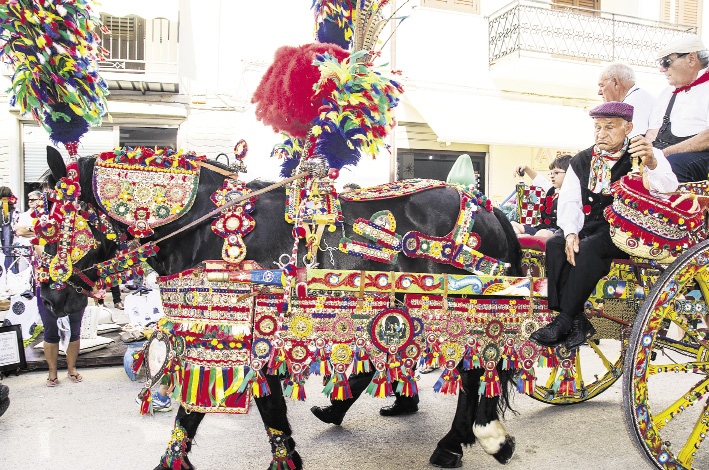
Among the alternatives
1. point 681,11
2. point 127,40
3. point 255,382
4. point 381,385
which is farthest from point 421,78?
point 255,382

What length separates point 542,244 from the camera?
3473mm

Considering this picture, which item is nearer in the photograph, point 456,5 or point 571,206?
point 571,206

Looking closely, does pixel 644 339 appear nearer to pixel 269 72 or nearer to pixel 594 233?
pixel 594 233

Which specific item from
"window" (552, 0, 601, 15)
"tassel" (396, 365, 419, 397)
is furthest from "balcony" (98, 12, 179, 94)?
"tassel" (396, 365, 419, 397)

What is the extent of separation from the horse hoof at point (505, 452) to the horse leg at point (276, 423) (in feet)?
3.88

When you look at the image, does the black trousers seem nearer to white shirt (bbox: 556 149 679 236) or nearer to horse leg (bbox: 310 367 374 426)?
white shirt (bbox: 556 149 679 236)

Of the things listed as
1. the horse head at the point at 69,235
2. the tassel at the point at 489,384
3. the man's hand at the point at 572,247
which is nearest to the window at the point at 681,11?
the man's hand at the point at 572,247

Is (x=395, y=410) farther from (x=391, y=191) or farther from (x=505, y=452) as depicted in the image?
(x=391, y=191)

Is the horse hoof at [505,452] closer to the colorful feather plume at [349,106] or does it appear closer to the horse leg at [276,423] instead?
the horse leg at [276,423]

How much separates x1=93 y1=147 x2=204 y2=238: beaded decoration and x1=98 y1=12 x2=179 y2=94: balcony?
8.48 meters

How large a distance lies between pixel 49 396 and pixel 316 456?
8.83 ft

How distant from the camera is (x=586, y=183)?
10.3 ft

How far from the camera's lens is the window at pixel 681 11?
1240 cm

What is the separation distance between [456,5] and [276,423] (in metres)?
10.4
